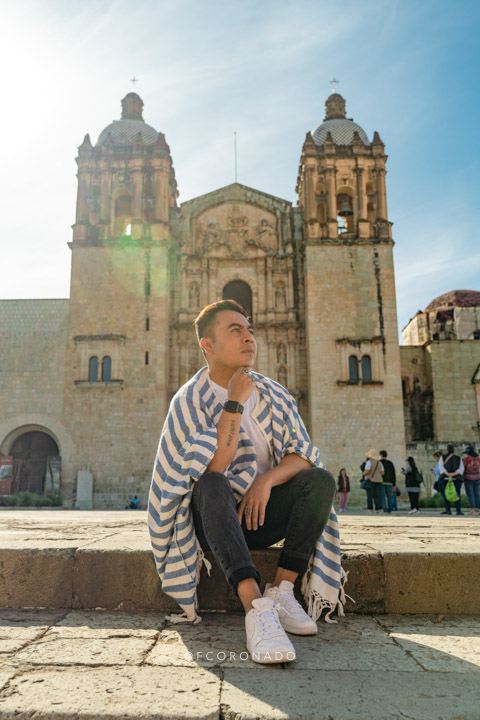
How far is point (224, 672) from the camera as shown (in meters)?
2.02

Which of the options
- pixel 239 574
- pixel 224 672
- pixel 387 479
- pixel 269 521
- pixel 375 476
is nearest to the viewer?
pixel 224 672

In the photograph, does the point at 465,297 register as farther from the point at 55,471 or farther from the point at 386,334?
the point at 55,471

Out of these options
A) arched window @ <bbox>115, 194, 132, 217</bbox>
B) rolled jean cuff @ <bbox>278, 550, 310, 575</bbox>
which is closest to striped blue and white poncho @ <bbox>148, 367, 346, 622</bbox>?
rolled jean cuff @ <bbox>278, 550, 310, 575</bbox>

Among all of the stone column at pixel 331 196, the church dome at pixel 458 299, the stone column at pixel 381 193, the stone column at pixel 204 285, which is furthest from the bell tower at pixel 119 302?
the church dome at pixel 458 299

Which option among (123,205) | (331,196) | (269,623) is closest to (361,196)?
(331,196)

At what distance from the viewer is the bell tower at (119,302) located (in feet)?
66.2

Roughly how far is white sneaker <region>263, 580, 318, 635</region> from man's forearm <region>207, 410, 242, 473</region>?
618 mm

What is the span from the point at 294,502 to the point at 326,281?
756 inches

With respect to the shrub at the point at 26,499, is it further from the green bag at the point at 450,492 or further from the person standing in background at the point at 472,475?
the person standing in background at the point at 472,475

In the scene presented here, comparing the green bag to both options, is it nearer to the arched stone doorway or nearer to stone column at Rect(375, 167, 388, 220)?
stone column at Rect(375, 167, 388, 220)

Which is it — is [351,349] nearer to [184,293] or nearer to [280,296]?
[280,296]

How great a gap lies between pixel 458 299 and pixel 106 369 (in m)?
19.5

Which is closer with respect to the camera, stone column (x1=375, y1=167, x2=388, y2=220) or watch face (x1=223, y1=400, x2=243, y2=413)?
watch face (x1=223, y1=400, x2=243, y2=413)

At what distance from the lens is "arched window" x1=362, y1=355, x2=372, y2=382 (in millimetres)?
20938
